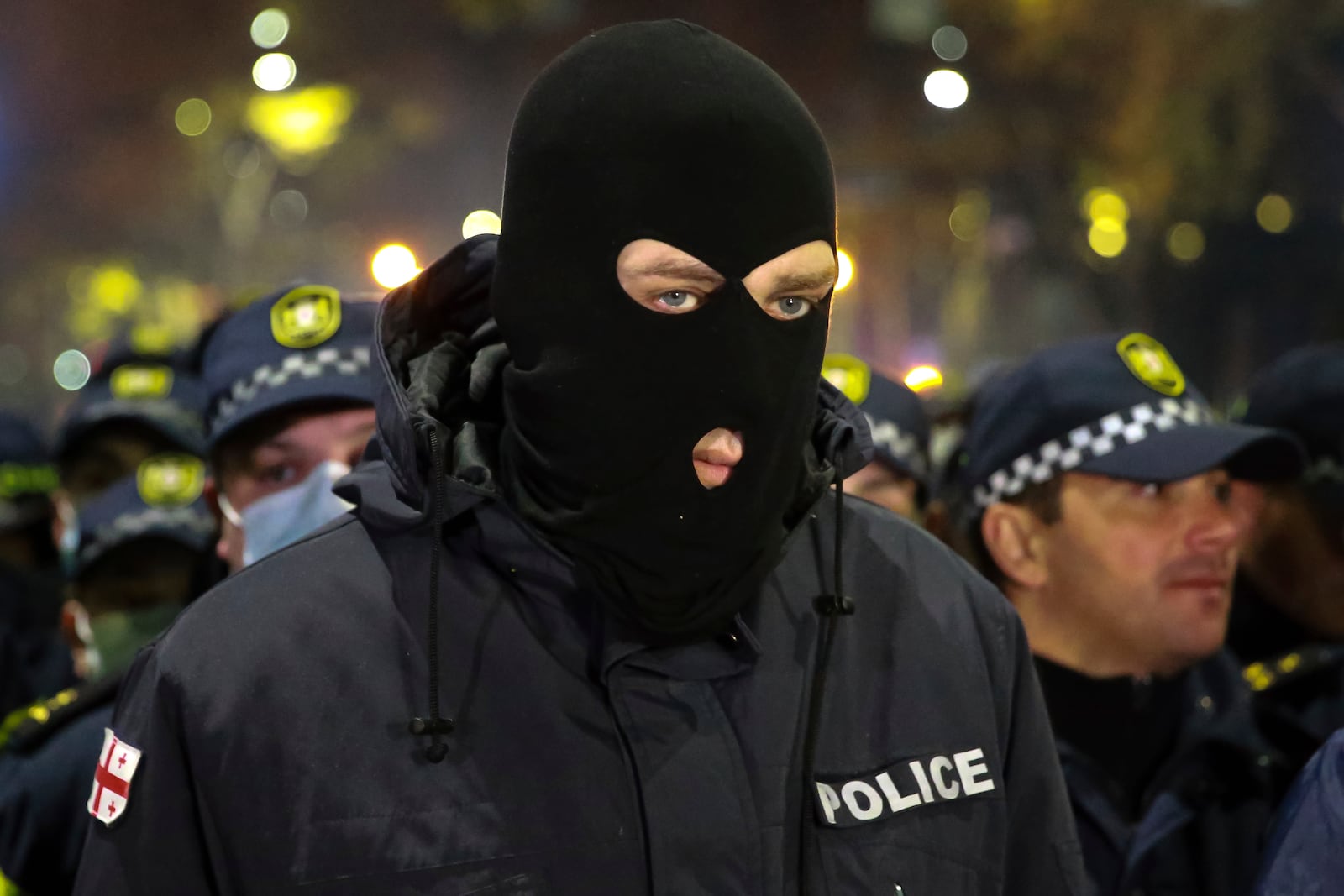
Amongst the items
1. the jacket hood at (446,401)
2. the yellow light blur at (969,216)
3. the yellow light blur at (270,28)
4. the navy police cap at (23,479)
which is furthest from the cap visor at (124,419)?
the yellow light blur at (969,216)

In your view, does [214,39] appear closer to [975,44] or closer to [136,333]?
[975,44]

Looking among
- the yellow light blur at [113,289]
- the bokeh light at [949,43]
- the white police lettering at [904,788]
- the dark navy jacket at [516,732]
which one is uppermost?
the bokeh light at [949,43]

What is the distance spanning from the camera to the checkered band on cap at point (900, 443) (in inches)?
165

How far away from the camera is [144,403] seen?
541cm

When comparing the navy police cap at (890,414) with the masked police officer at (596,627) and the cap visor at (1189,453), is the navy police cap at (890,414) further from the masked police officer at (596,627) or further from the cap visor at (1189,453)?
the masked police officer at (596,627)

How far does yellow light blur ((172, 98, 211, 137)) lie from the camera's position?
22438 millimetres

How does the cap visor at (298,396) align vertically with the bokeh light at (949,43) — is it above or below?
below

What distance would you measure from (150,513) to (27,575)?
132 cm

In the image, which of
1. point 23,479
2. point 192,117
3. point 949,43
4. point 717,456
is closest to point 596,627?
point 717,456

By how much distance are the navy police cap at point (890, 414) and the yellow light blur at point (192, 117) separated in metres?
19.7

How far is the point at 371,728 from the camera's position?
187cm

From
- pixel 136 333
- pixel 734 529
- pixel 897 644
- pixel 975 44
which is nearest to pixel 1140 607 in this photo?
pixel 897 644

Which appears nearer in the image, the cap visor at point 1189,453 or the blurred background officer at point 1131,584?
the blurred background officer at point 1131,584

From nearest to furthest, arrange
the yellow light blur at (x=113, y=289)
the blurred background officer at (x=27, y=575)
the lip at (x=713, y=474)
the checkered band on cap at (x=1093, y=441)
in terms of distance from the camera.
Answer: the lip at (x=713, y=474) → the checkered band on cap at (x=1093, y=441) → the blurred background officer at (x=27, y=575) → the yellow light blur at (x=113, y=289)
